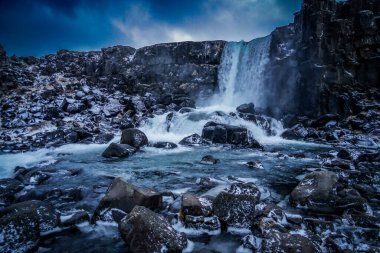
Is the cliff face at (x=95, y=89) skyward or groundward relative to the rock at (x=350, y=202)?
skyward

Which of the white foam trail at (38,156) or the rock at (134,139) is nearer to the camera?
the white foam trail at (38,156)

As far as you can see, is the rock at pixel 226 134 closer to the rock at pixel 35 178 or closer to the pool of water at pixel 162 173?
the pool of water at pixel 162 173

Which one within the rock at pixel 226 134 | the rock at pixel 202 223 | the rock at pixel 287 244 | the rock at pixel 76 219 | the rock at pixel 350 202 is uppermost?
the rock at pixel 226 134

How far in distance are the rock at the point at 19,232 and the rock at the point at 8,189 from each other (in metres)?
2.44

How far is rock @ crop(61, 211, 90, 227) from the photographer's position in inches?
202

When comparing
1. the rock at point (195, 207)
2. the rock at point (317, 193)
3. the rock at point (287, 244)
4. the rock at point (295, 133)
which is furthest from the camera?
the rock at point (295, 133)

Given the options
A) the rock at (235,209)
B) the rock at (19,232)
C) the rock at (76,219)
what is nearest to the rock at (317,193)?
the rock at (235,209)

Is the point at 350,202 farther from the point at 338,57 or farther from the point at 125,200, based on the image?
the point at 338,57

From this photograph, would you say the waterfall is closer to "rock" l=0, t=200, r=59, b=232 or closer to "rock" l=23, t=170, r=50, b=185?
"rock" l=23, t=170, r=50, b=185

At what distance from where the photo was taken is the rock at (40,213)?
4795 millimetres

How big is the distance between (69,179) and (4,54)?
41.8 m

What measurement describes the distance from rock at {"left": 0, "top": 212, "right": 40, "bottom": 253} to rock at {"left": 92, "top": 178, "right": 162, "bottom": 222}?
3.57 ft

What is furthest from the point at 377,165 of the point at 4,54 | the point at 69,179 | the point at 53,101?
the point at 4,54

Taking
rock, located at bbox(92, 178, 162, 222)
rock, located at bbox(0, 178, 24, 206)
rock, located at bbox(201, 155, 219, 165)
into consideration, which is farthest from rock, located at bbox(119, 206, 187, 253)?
rock, located at bbox(201, 155, 219, 165)
